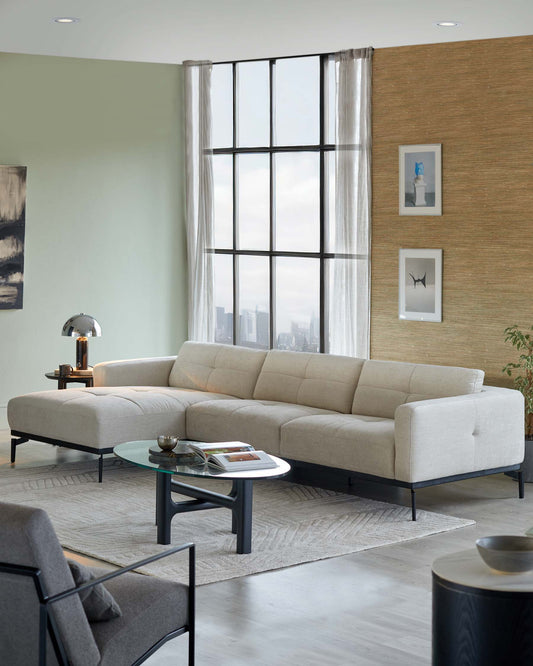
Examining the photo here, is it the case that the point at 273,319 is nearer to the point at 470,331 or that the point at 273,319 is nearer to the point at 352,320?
the point at 352,320

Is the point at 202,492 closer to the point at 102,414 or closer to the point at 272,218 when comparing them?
the point at 102,414

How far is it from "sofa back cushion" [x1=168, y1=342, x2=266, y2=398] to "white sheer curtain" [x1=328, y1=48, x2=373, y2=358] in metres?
1.11

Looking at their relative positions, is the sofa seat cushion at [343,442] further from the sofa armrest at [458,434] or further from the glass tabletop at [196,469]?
the glass tabletop at [196,469]

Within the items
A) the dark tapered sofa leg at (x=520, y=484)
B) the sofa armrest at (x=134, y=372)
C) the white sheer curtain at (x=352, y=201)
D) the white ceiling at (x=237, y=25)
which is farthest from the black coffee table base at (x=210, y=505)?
the white sheer curtain at (x=352, y=201)

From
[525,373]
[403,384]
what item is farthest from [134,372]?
[525,373]

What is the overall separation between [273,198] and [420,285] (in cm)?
194

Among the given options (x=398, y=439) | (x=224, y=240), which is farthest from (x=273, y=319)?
(x=398, y=439)

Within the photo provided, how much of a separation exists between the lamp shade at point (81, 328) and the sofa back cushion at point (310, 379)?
57.6 inches

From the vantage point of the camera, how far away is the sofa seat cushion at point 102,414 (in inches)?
285

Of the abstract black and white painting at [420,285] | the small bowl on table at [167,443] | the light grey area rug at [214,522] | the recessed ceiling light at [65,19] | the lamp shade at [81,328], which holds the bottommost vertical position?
the light grey area rug at [214,522]

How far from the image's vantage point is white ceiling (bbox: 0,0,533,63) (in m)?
6.17

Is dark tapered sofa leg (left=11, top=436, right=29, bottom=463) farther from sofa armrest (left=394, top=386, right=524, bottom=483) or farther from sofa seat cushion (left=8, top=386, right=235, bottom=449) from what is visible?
sofa armrest (left=394, top=386, right=524, bottom=483)

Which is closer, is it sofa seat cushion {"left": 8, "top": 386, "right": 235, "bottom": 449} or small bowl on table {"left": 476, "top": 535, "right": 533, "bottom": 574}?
small bowl on table {"left": 476, "top": 535, "right": 533, "bottom": 574}

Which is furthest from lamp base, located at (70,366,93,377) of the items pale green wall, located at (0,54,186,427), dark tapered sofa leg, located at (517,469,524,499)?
dark tapered sofa leg, located at (517,469,524,499)
